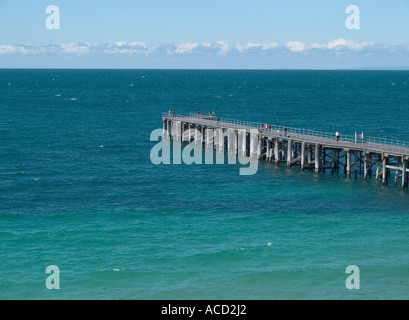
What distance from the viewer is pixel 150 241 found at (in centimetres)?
4759

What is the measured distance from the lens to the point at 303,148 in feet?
236

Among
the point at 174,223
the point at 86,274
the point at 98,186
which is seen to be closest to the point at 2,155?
the point at 98,186

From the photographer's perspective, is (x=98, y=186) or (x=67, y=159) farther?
(x=67, y=159)

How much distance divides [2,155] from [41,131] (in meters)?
25.2

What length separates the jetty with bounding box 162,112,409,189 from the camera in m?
65.8

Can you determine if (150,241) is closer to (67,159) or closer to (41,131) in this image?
(67,159)

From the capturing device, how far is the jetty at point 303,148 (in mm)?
65812
